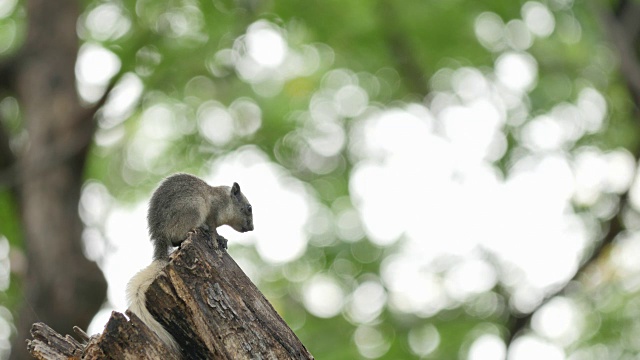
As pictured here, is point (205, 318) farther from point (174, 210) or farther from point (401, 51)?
point (401, 51)

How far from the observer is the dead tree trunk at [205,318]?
4730 millimetres

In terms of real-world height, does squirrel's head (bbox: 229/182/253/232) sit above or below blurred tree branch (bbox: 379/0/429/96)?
below

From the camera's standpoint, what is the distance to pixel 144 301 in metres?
5.00

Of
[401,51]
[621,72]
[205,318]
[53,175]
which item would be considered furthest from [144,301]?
[401,51]

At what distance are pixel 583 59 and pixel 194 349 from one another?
10888 millimetres

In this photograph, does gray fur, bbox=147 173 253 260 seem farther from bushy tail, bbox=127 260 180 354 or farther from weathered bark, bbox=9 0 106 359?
weathered bark, bbox=9 0 106 359

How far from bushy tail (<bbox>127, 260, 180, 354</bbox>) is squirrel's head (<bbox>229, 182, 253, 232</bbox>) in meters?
2.10

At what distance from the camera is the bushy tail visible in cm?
489

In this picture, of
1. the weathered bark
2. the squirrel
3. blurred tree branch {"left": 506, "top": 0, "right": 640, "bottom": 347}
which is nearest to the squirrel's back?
the squirrel

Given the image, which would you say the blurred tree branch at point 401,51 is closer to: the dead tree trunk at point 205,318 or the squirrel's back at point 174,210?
the squirrel's back at point 174,210

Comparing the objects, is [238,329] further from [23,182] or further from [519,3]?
[519,3]

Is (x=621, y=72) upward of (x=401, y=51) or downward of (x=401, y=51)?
downward

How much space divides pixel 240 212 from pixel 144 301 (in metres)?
2.63

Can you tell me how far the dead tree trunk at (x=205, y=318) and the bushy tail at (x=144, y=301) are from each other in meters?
0.06
